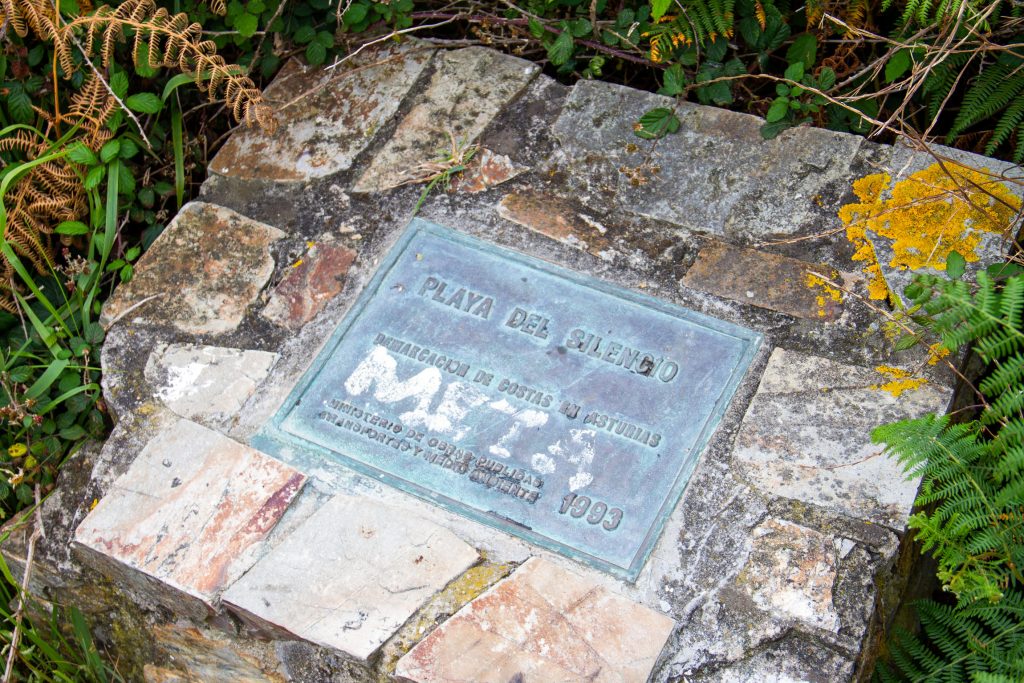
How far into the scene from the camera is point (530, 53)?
2756 millimetres

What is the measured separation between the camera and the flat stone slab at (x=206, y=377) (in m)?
2.22

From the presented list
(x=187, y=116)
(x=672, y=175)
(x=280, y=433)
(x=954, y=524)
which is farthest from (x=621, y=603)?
(x=187, y=116)

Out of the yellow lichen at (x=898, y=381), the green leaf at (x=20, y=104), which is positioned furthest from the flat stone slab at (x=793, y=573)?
the green leaf at (x=20, y=104)

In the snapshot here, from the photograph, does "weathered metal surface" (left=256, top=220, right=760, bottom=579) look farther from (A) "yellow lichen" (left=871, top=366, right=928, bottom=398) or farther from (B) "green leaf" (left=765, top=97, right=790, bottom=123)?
(B) "green leaf" (left=765, top=97, right=790, bottom=123)

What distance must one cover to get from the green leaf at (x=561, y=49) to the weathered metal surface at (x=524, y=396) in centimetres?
58

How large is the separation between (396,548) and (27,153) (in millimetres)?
1627

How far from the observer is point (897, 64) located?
7.72 feet

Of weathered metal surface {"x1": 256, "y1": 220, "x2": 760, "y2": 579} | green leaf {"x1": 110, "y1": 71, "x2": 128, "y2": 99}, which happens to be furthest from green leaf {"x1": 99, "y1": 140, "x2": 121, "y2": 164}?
weathered metal surface {"x1": 256, "y1": 220, "x2": 760, "y2": 579}

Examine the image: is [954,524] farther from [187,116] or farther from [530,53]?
[187,116]

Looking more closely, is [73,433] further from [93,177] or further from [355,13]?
[355,13]

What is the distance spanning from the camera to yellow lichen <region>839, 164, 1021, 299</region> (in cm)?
215

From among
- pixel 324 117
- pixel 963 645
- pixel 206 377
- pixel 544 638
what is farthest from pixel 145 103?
pixel 963 645

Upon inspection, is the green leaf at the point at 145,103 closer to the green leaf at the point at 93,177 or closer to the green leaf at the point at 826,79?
the green leaf at the point at 93,177

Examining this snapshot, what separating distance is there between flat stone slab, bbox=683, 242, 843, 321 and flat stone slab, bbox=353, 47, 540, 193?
761 millimetres
